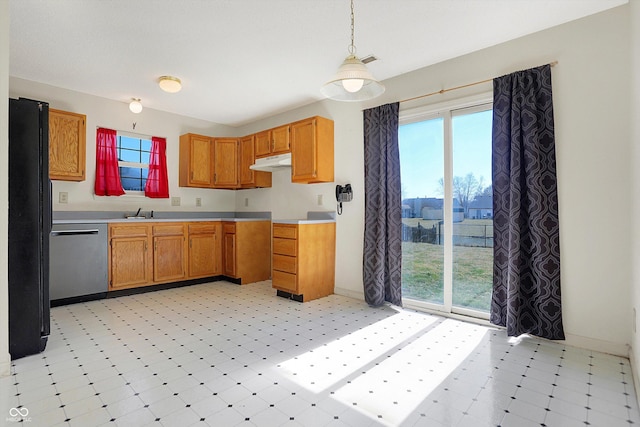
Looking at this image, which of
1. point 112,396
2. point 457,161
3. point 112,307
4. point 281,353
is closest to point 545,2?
point 457,161

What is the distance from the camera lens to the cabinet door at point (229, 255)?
4727mm

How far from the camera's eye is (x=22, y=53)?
10.2ft

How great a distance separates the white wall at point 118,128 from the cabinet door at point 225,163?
15.3 inches

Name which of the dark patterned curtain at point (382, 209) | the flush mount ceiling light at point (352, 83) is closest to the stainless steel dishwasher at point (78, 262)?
the dark patterned curtain at point (382, 209)

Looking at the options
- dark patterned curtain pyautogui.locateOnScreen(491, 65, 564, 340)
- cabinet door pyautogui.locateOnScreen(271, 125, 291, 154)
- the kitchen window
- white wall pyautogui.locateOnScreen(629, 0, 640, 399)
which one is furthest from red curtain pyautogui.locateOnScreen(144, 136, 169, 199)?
white wall pyautogui.locateOnScreen(629, 0, 640, 399)

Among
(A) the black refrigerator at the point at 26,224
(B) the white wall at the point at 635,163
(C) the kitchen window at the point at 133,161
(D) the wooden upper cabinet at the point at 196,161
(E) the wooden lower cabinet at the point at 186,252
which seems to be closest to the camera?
(B) the white wall at the point at 635,163

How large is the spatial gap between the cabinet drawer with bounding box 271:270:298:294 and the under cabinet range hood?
1.47 meters

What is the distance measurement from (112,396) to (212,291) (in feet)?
8.24

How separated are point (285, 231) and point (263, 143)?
A: 5.18 ft

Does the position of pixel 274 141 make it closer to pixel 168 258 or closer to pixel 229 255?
pixel 229 255

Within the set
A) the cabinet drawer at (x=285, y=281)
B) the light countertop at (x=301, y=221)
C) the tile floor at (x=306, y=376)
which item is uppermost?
the light countertop at (x=301, y=221)

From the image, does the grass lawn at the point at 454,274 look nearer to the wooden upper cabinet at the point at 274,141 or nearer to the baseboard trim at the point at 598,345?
the baseboard trim at the point at 598,345

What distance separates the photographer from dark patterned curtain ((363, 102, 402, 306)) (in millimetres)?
3518

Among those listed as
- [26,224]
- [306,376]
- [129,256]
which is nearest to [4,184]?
[26,224]
